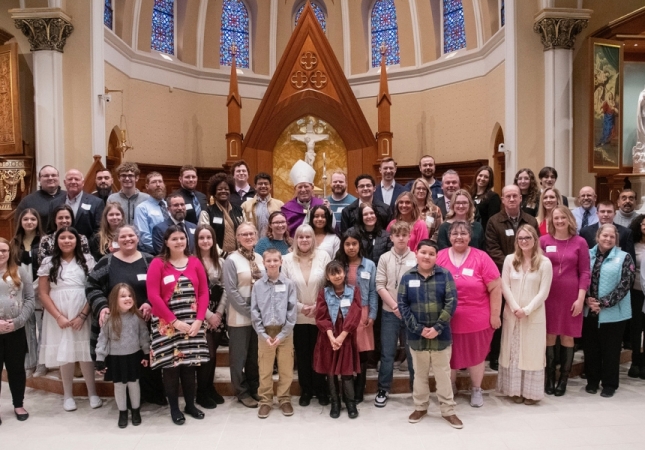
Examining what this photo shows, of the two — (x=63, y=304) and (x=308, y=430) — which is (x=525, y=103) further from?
(x=63, y=304)

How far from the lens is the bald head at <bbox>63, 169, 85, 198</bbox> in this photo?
479 centimetres

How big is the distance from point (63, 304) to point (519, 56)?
7357 mm

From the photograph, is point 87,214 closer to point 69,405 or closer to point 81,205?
point 81,205

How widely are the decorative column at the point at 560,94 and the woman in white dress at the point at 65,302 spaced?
270 inches

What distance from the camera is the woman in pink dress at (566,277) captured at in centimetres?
426

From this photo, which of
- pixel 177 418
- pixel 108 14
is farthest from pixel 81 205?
pixel 108 14

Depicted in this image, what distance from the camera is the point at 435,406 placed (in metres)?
4.15

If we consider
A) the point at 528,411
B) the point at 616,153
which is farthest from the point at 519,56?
the point at 528,411

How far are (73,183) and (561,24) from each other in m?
7.15

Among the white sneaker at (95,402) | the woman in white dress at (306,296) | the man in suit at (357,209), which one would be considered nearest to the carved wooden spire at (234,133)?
the man in suit at (357,209)

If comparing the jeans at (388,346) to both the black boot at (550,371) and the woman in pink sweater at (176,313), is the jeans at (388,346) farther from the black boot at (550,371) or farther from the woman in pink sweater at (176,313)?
the woman in pink sweater at (176,313)

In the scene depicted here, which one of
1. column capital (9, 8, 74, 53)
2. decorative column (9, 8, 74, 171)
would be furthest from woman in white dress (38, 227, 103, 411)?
column capital (9, 8, 74, 53)

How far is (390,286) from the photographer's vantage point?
419cm

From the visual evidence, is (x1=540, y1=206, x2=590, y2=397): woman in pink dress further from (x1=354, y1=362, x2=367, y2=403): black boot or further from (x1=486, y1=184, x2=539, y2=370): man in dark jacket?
(x1=354, y1=362, x2=367, y2=403): black boot
